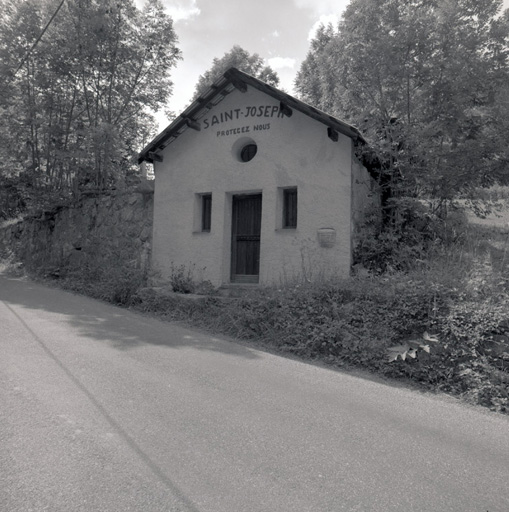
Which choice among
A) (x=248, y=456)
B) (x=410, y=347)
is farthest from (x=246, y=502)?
(x=410, y=347)

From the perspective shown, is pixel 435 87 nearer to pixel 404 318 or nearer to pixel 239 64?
pixel 404 318

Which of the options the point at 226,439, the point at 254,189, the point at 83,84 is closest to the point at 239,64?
the point at 83,84

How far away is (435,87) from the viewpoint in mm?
8773

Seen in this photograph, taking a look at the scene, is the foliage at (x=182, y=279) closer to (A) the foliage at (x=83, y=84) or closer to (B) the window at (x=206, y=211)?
(B) the window at (x=206, y=211)

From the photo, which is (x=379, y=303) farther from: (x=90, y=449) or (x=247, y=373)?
(x=90, y=449)

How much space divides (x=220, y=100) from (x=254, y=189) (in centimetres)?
241

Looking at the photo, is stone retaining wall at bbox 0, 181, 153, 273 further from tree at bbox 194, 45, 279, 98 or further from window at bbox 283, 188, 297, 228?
tree at bbox 194, 45, 279, 98

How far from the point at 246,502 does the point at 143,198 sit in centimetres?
1086

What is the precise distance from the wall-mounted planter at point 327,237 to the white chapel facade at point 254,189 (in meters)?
0.02

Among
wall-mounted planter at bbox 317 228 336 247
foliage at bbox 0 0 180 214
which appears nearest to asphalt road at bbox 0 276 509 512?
wall-mounted planter at bbox 317 228 336 247

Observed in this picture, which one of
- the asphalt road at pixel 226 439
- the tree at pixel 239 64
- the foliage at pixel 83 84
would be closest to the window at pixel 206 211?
the foliage at pixel 83 84

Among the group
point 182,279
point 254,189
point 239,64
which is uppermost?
point 239,64

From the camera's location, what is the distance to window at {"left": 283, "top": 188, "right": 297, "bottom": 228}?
9784 mm

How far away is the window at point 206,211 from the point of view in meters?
11.1
